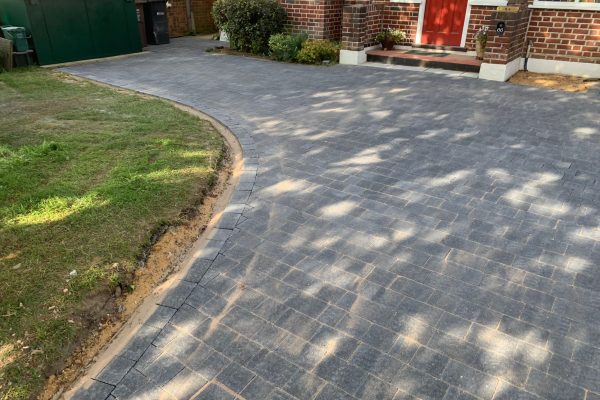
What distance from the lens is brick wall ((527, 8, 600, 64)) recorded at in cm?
991

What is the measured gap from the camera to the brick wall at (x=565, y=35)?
991 centimetres

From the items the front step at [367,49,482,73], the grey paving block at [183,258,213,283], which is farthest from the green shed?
the grey paving block at [183,258,213,283]

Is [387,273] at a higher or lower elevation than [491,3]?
lower

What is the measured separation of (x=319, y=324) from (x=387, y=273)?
84 centimetres

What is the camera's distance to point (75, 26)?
12117mm

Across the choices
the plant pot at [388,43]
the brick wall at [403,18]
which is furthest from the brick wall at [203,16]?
the plant pot at [388,43]

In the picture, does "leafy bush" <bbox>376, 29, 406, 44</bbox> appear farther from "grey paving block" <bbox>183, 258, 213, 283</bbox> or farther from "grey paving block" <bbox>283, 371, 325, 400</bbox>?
"grey paving block" <bbox>283, 371, 325, 400</bbox>

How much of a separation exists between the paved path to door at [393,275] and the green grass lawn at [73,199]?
1.75 ft

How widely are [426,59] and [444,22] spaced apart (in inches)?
63.2

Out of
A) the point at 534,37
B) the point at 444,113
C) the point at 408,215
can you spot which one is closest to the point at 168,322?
the point at 408,215

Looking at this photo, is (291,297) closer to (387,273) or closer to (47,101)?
(387,273)

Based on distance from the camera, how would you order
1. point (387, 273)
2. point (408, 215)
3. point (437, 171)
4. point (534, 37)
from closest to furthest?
point (387, 273), point (408, 215), point (437, 171), point (534, 37)

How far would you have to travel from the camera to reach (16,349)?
2.93m

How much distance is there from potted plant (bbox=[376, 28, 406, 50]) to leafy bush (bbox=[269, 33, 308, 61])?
2230 millimetres
